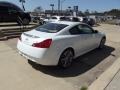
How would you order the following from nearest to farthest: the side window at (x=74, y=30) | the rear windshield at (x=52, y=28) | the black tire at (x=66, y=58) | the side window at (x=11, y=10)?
the black tire at (x=66, y=58)
the rear windshield at (x=52, y=28)
the side window at (x=74, y=30)
the side window at (x=11, y=10)

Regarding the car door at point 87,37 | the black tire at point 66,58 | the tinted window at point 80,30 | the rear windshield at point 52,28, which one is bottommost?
the black tire at point 66,58

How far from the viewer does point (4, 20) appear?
47.1ft

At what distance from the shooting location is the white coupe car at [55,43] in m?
5.51

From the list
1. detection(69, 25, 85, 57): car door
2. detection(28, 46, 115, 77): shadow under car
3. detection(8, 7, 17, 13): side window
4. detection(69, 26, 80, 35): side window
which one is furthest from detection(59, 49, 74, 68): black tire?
detection(8, 7, 17, 13): side window

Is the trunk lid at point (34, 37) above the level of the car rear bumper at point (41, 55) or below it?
above

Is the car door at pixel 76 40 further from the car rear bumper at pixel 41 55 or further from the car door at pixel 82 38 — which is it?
the car rear bumper at pixel 41 55

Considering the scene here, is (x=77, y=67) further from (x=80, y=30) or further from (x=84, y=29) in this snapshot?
(x=84, y=29)

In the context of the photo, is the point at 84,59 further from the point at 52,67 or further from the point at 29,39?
the point at 29,39

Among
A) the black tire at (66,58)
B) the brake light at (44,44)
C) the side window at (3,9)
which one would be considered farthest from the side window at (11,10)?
the brake light at (44,44)

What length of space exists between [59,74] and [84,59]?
2069 millimetres

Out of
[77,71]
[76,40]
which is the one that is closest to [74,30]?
[76,40]

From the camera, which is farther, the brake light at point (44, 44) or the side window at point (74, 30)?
the side window at point (74, 30)

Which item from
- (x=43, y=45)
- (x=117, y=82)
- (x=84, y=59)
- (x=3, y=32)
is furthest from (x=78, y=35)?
(x=3, y=32)

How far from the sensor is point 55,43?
563 cm
